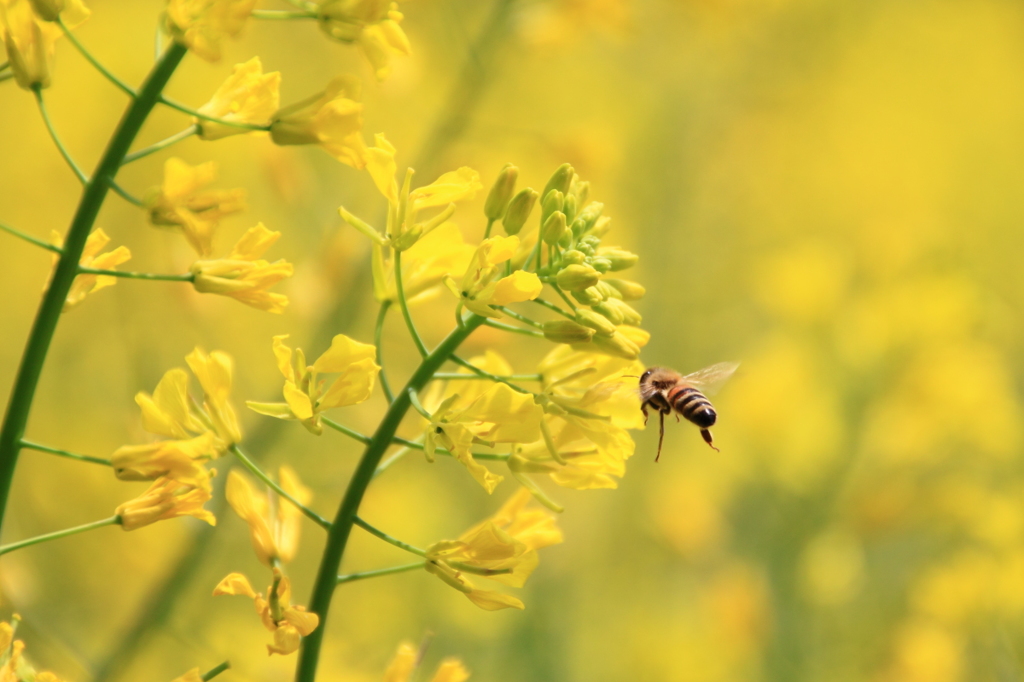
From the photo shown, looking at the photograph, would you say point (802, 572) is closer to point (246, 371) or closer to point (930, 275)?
point (930, 275)

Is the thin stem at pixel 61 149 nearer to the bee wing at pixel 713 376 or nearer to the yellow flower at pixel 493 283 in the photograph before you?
the yellow flower at pixel 493 283

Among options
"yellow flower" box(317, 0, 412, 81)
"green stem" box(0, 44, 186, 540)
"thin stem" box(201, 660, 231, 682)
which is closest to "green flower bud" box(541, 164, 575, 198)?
"yellow flower" box(317, 0, 412, 81)

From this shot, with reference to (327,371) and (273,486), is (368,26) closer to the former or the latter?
(327,371)

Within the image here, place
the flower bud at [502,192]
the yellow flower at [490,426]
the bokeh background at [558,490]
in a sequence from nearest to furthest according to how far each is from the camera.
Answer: the yellow flower at [490,426], the flower bud at [502,192], the bokeh background at [558,490]

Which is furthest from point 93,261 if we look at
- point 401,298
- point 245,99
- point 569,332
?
point 569,332

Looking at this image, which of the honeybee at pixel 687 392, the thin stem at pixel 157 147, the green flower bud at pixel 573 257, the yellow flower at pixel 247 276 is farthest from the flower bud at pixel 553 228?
the honeybee at pixel 687 392

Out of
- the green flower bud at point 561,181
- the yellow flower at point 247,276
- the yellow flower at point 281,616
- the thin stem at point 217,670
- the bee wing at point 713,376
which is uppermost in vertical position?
the bee wing at point 713,376

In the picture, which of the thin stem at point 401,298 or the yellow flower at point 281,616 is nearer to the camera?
the yellow flower at point 281,616
